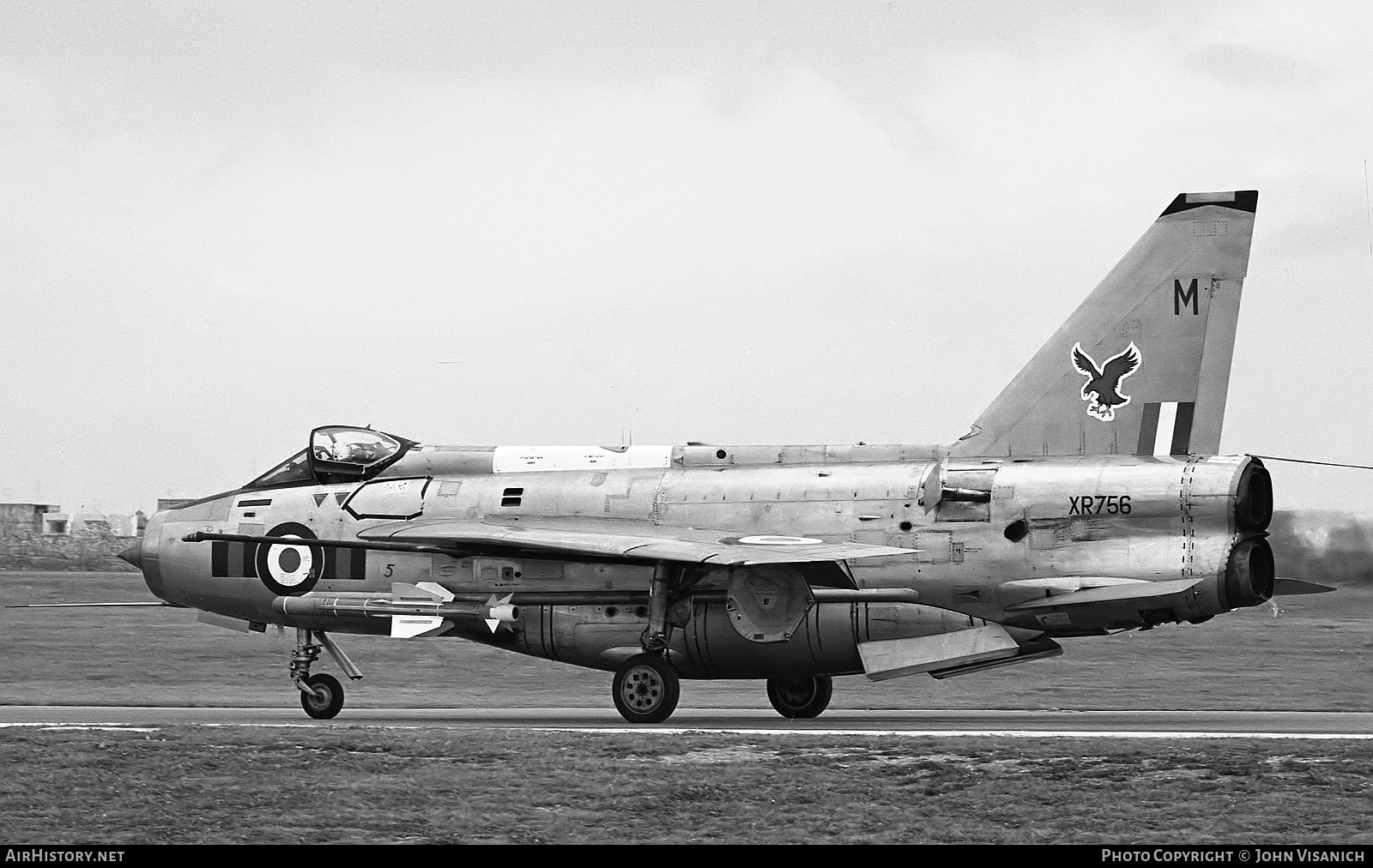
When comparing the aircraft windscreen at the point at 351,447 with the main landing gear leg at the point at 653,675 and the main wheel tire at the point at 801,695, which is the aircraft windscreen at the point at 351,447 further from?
the main wheel tire at the point at 801,695

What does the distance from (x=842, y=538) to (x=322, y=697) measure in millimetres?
6571

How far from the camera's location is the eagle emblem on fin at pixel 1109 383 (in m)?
18.7

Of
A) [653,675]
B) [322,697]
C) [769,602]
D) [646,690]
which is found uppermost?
[769,602]

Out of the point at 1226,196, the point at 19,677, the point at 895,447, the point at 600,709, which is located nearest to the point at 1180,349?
the point at 1226,196

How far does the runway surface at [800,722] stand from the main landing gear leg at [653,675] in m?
0.18

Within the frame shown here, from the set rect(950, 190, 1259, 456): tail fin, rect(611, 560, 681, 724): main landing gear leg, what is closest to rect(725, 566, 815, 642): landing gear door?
rect(611, 560, 681, 724): main landing gear leg

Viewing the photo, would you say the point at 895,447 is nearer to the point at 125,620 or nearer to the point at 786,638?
the point at 786,638

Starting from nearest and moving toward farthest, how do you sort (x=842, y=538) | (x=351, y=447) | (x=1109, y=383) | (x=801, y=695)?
1. (x=842, y=538)
2. (x=1109, y=383)
3. (x=801, y=695)
4. (x=351, y=447)

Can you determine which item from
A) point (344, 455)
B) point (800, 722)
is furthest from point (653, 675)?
point (344, 455)

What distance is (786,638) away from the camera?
18312mm

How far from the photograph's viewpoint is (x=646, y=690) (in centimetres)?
1822

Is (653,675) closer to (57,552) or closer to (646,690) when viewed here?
(646,690)

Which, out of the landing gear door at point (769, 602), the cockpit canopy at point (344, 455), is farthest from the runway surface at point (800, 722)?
the cockpit canopy at point (344, 455)

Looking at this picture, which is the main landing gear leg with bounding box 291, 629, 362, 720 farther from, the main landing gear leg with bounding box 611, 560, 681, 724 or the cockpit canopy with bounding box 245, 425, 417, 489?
the main landing gear leg with bounding box 611, 560, 681, 724
